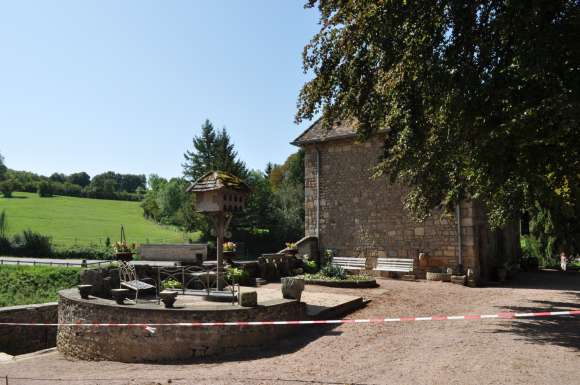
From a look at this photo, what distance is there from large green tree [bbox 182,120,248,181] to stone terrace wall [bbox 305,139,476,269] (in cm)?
1962

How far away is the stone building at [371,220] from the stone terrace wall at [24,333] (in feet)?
32.7

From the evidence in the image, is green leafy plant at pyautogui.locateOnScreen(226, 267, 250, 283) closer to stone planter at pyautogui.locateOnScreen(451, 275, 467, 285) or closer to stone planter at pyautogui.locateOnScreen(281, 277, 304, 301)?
stone planter at pyautogui.locateOnScreen(281, 277, 304, 301)

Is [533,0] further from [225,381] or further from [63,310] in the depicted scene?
[63,310]

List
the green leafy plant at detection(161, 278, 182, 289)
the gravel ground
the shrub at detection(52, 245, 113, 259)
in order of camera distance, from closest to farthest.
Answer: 1. the gravel ground
2. the green leafy plant at detection(161, 278, 182, 289)
3. the shrub at detection(52, 245, 113, 259)

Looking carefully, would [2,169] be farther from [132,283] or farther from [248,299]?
[248,299]

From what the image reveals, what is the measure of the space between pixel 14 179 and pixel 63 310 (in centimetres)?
7261

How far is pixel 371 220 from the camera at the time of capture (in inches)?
635

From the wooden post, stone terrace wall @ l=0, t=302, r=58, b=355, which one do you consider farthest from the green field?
the wooden post

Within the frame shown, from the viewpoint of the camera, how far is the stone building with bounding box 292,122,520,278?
1434cm

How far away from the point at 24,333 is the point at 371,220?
39.2 feet

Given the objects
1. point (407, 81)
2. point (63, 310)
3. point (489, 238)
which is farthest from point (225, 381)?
point (489, 238)

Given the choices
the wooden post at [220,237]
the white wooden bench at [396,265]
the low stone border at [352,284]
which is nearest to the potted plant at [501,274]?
the white wooden bench at [396,265]

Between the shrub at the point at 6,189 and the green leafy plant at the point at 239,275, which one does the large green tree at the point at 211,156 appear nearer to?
the green leafy plant at the point at 239,275

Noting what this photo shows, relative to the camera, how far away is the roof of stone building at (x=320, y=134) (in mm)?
16453
